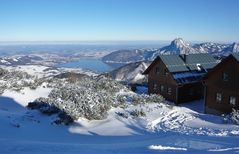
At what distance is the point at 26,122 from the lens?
862 inches

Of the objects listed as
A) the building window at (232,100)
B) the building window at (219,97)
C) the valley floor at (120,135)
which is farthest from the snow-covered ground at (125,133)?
the building window at (219,97)

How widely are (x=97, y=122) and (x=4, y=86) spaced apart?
1579 cm

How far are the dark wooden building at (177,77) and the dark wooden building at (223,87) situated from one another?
556cm

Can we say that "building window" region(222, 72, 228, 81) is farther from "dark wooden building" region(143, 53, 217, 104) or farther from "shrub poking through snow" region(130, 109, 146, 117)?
"shrub poking through snow" region(130, 109, 146, 117)

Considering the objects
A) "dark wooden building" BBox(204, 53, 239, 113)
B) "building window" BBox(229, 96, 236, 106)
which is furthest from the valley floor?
"dark wooden building" BBox(204, 53, 239, 113)

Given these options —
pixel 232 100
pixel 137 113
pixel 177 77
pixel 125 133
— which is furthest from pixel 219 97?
pixel 125 133

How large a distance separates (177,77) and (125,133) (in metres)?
20.1

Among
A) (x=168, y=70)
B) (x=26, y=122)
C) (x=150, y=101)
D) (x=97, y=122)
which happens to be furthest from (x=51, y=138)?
(x=168, y=70)

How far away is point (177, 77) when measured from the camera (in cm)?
3934

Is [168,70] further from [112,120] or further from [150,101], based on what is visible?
[112,120]

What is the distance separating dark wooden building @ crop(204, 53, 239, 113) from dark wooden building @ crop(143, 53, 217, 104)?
18.3ft

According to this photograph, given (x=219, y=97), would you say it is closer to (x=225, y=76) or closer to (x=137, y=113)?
(x=225, y=76)

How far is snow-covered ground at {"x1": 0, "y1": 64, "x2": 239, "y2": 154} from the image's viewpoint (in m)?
15.1

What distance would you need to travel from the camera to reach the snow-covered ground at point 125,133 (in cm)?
1505
